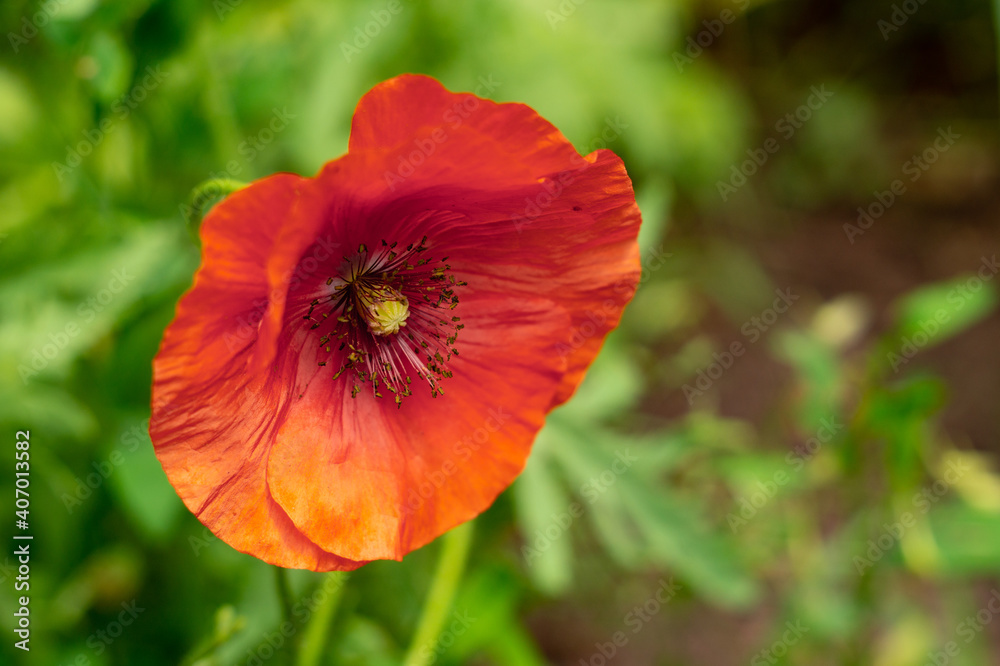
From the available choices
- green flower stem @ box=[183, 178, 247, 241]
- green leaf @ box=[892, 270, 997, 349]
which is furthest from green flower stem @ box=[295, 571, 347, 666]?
green leaf @ box=[892, 270, 997, 349]

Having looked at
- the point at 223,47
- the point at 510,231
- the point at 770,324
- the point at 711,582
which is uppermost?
the point at 223,47

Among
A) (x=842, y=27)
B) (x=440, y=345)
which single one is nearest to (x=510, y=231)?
(x=440, y=345)

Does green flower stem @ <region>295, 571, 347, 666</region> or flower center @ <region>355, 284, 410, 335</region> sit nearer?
flower center @ <region>355, 284, 410, 335</region>

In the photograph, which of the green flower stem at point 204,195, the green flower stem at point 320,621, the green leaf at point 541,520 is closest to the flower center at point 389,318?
the green flower stem at point 204,195

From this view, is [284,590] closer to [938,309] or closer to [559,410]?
[559,410]

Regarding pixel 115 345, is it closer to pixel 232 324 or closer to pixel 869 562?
pixel 232 324

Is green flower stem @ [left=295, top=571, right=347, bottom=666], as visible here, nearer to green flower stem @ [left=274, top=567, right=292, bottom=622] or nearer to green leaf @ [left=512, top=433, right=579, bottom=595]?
green flower stem @ [left=274, top=567, right=292, bottom=622]
